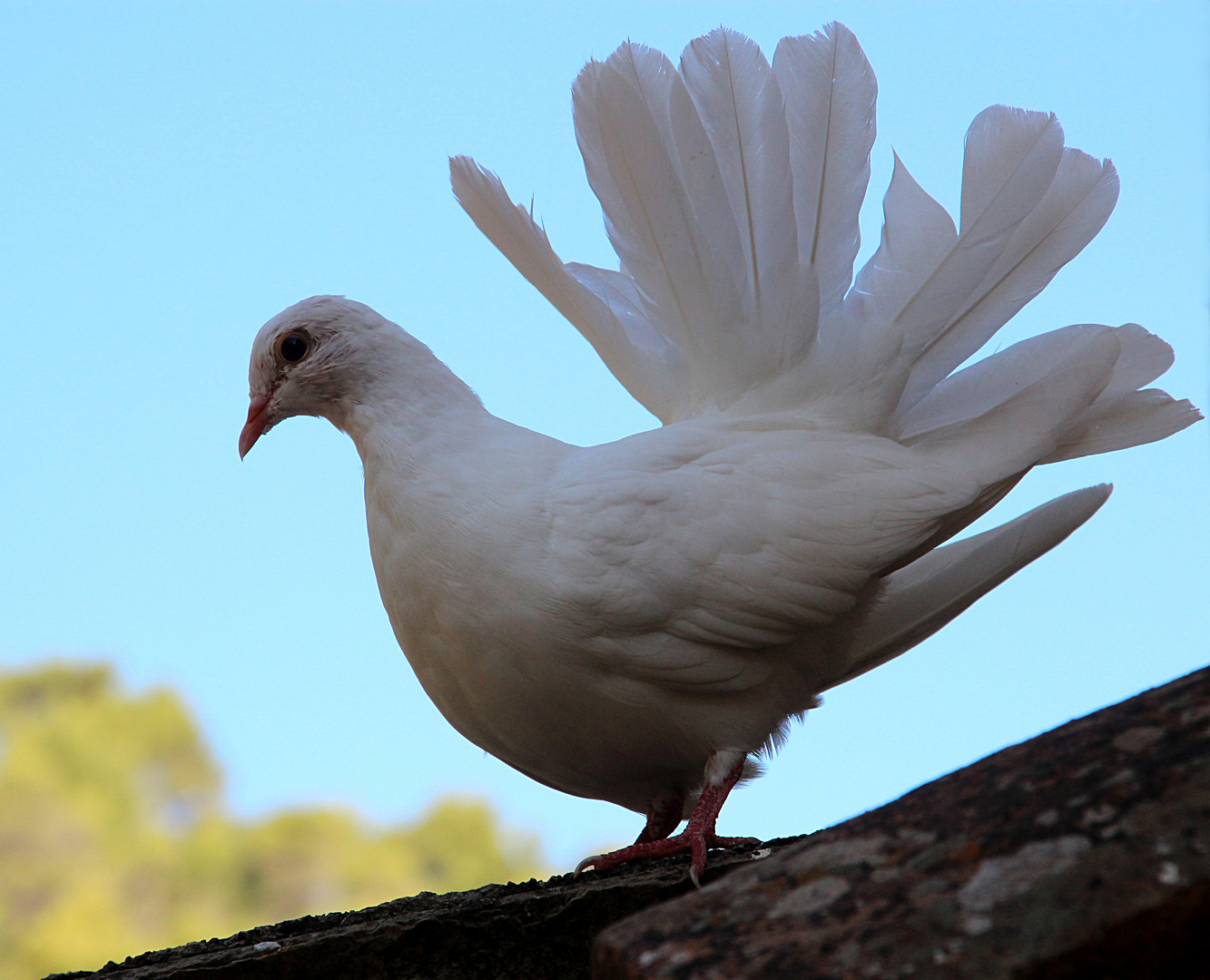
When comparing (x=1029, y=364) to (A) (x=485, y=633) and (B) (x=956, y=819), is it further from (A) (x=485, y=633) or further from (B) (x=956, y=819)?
(B) (x=956, y=819)

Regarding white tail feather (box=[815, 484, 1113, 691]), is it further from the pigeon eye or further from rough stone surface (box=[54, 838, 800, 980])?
the pigeon eye

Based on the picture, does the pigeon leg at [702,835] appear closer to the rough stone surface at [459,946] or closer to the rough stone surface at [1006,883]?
the rough stone surface at [459,946]

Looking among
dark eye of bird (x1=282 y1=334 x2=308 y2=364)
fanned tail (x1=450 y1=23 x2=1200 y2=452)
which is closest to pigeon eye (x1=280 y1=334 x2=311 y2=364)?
dark eye of bird (x1=282 y1=334 x2=308 y2=364)

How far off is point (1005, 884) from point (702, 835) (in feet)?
5.06

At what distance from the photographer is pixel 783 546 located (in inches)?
130

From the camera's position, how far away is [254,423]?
3.85 meters

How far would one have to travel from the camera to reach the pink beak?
3.84 m

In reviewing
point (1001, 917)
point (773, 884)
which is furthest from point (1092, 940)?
point (773, 884)

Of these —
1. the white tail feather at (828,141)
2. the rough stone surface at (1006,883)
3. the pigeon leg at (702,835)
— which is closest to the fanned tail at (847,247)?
the white tail feather at (828,141)

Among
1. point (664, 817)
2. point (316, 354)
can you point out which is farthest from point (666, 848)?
point (316, 354)

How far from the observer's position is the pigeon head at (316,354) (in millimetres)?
3770

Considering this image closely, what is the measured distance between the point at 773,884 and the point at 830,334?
2068 millimetres

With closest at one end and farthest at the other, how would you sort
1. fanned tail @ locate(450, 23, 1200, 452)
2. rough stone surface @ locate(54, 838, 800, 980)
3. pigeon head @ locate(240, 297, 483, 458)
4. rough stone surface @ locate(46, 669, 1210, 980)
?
rough stone surface @ locate(46, 669, 1210, 980) → rough stone surface @ locate(54, 838, 800, 980) → fanned tail @ locate(450, 23, 1200, 452) → pigeon head @ locate(240, 297, 483, 458)

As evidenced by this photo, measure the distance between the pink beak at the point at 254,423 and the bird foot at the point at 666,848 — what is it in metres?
1.66
